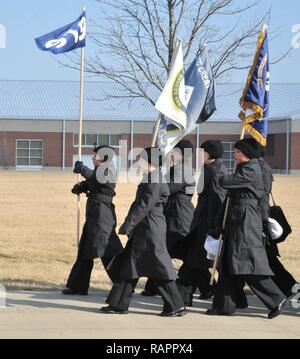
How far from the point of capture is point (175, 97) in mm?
10180

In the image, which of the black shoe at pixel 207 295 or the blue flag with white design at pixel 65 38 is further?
the blue flag with white design at pixel 65 38

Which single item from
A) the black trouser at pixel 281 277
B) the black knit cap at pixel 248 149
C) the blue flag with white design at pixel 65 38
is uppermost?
the blue flag with white design at pixel 65 38

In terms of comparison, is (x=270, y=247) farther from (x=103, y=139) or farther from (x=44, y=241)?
(x=103, y=139)

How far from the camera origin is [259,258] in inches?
322

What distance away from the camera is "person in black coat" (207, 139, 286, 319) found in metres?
8.15

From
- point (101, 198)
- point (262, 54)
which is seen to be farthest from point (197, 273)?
point (262, 54)

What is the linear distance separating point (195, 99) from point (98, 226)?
7.87ft

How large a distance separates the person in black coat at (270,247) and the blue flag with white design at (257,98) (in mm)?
675

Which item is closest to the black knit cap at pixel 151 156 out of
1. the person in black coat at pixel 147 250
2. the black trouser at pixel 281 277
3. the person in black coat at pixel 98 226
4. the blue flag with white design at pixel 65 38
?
the person in black coat at pixel 147 250

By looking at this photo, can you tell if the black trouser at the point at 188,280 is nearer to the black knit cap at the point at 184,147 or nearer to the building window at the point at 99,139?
the black knit cap at the point at 184,147

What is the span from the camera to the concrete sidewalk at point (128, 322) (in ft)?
24.2

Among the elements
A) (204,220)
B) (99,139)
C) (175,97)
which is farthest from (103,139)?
(204,220)

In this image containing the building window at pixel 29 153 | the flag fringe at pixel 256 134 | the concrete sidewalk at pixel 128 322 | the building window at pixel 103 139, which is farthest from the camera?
the building window at pixel 29 153
